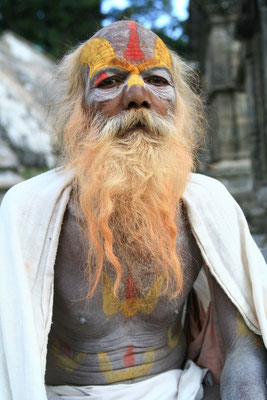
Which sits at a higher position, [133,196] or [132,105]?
[132,105]

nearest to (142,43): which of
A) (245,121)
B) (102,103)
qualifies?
(102,103)

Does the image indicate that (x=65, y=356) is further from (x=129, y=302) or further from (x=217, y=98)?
(x=217, y=98)

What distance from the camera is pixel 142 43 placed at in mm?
2137

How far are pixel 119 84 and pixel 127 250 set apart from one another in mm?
746

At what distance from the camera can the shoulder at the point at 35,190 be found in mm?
2016

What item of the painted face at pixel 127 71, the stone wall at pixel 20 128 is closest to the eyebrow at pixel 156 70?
the painted face at pixel 127 71

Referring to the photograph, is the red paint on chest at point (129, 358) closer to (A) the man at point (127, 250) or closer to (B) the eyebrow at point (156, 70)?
(A) the man at point (127, 250)

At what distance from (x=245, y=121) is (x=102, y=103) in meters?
12.4

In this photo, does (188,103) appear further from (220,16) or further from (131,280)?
(220,16)

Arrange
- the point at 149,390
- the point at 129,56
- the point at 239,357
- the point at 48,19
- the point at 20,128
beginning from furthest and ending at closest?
1. the point at 48,19
2. the point at 20,128
3. the point at 129,56
4. the point at 149,390
5. the point at 239,357

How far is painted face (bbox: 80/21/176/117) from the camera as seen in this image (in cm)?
202

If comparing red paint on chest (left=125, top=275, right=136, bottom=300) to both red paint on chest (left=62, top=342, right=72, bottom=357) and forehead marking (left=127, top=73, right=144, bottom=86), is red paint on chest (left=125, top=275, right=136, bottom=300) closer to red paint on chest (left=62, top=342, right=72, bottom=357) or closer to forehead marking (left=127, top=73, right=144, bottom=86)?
red paint on chest (left=62, top=342, right=72, bottom=357)

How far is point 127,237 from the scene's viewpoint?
6.45ft

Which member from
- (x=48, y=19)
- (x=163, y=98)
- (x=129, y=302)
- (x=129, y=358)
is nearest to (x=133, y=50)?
(x=163, y=98)
